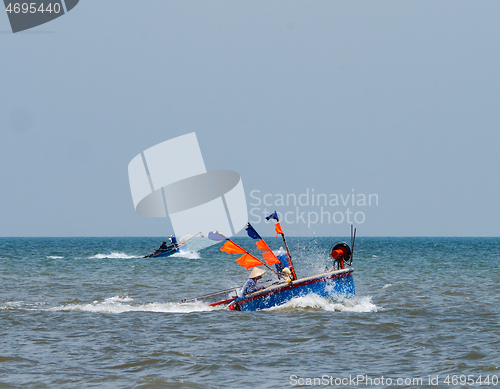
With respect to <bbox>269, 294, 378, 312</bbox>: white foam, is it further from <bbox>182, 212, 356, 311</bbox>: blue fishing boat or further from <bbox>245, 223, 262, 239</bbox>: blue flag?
<bbox>245, 223, 262, 239</bbox>: blue flag

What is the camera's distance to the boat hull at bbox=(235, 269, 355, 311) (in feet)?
52.5

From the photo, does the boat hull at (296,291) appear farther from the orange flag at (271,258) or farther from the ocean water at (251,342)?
the orange flag at (271,258)

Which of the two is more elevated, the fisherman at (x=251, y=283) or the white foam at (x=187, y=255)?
the fisherman at (x=251, y=283)

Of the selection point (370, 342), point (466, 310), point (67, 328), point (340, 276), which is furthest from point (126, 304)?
point (466, 310)

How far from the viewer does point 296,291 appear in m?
16.0

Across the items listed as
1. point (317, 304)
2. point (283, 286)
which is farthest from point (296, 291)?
point (317, 304)

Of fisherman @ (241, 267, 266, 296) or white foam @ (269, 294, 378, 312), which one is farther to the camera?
fisherman @ (241, 267, 266, 296)

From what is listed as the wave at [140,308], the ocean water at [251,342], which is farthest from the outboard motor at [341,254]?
the wave at [140,308]

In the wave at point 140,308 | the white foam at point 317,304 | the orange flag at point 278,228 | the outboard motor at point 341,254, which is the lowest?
the white foam at point 317,304

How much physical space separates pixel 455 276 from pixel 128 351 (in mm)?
23251

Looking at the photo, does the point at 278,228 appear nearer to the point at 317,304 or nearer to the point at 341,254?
the point at 341,254

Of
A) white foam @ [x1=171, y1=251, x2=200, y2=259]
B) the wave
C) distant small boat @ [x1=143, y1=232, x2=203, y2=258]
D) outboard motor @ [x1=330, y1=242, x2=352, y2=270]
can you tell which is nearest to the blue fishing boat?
outboard motor @ [x1=330, y1=242, x2=352, y2=270]

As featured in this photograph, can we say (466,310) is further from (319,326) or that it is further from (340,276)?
(319,326)

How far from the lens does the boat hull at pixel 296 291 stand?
16000 mm
